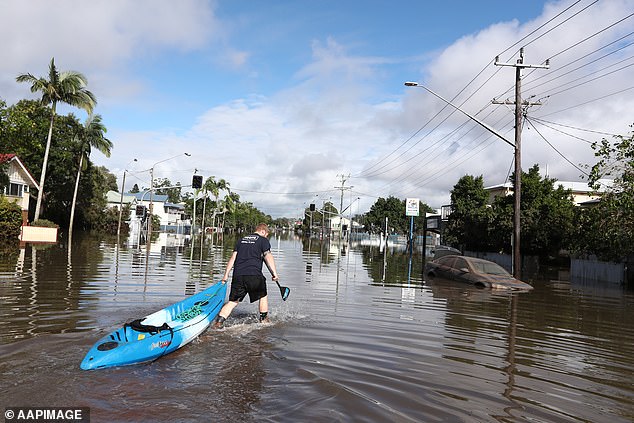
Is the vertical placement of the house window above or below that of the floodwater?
above

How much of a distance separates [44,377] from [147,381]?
1073 millimetres

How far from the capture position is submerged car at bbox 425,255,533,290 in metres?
17.1

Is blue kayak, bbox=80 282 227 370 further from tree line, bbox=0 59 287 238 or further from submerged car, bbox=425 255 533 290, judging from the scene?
tree line, bbox=0 59 287 238

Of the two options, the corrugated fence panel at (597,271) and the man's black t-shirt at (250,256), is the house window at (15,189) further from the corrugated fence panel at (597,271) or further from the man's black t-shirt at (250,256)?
the corrugated fence panel at (597,271)

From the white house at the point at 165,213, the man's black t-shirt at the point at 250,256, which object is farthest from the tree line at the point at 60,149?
the man's black t-shirt at the point at 250,256

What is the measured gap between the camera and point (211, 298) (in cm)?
810

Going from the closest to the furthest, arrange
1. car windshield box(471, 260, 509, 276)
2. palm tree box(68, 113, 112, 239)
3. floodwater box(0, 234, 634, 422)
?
floodwater box(0, 234, 634, 422)
car windshield box(471, 260, 509, 276)
palm tree box(68, 113, 112, 239)

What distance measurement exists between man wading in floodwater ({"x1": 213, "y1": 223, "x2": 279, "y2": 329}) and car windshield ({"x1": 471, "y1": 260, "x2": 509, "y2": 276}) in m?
11.6

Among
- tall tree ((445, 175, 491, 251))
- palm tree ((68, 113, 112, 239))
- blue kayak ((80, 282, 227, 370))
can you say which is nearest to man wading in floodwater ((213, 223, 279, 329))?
blue kayak ((80, 282, 227, 370))

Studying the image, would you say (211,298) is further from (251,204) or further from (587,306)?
(251,204)

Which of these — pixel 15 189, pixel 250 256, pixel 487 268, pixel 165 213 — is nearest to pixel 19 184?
pixel 15 189

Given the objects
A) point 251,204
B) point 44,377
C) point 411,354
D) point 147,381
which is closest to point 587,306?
point 411,354

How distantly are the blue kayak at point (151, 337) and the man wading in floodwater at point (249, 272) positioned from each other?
67 centimetres

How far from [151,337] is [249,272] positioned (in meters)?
2.63
